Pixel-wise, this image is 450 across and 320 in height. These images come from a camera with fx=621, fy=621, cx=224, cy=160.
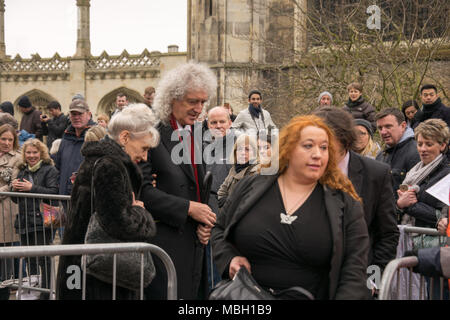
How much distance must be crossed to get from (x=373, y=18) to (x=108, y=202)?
10372 millimetres

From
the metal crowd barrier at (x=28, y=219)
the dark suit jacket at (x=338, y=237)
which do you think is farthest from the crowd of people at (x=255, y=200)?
the metal crowd barrier at (x=28, y=219)

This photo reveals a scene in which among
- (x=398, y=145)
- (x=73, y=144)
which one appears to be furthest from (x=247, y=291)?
(x=73, y=144)

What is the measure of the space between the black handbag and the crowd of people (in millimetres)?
43

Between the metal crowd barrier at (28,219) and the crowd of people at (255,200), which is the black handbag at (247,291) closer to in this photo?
the crowd of people at (255,200)

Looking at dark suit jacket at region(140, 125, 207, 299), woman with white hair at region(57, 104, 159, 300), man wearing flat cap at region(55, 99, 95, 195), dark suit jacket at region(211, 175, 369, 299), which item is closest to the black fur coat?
woman with white hair at region(57, 104, 159, 300)

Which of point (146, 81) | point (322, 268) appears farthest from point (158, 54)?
point (322, 268)

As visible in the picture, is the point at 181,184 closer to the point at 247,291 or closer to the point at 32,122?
the point at 247,291

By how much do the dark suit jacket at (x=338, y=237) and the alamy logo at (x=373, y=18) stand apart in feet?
33.4

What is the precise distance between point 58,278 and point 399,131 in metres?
3.68

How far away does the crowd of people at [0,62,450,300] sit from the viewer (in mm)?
3346

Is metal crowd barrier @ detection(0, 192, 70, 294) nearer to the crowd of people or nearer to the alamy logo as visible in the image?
the crowd of people

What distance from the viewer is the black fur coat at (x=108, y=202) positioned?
393 centimetres

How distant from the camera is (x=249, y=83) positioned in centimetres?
1955

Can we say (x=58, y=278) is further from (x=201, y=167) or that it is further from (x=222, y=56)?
(x=222, y=56)
